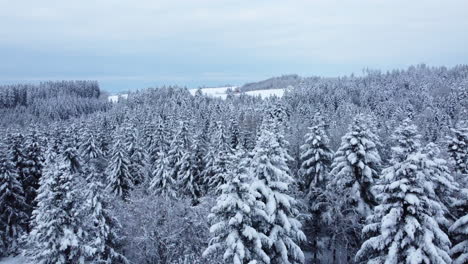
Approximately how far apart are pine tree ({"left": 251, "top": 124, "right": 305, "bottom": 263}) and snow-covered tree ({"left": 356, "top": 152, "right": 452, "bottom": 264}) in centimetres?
452

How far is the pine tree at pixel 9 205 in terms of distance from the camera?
3575 cm

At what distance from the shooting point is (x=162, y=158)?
3650 cm

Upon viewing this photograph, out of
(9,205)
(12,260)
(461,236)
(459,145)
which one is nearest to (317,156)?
(461,236)

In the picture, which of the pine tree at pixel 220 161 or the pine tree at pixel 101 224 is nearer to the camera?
the pine tree at pixel 101 224

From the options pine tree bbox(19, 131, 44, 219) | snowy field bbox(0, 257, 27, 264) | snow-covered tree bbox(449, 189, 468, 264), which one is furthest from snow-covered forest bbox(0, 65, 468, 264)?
snowy field bbox(0, 257, 27, 264)

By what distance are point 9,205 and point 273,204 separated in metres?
32.5

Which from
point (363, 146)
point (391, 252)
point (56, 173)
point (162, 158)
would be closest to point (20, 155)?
point (162, 158)

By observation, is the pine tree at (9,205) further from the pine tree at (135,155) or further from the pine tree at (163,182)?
the pine tree at (163,182)

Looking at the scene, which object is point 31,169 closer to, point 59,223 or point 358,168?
point 59,223

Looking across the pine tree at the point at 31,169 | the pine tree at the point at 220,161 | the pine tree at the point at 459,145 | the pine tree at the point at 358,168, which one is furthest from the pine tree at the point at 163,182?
the pine tree at the point at 459,145

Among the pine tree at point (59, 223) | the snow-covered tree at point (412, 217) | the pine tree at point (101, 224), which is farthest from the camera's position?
the pine tree at point (101, 224)

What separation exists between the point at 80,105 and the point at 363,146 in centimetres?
14947

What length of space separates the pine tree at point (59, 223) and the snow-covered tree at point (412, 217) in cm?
1590

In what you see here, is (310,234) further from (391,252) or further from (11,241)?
(11,241)
